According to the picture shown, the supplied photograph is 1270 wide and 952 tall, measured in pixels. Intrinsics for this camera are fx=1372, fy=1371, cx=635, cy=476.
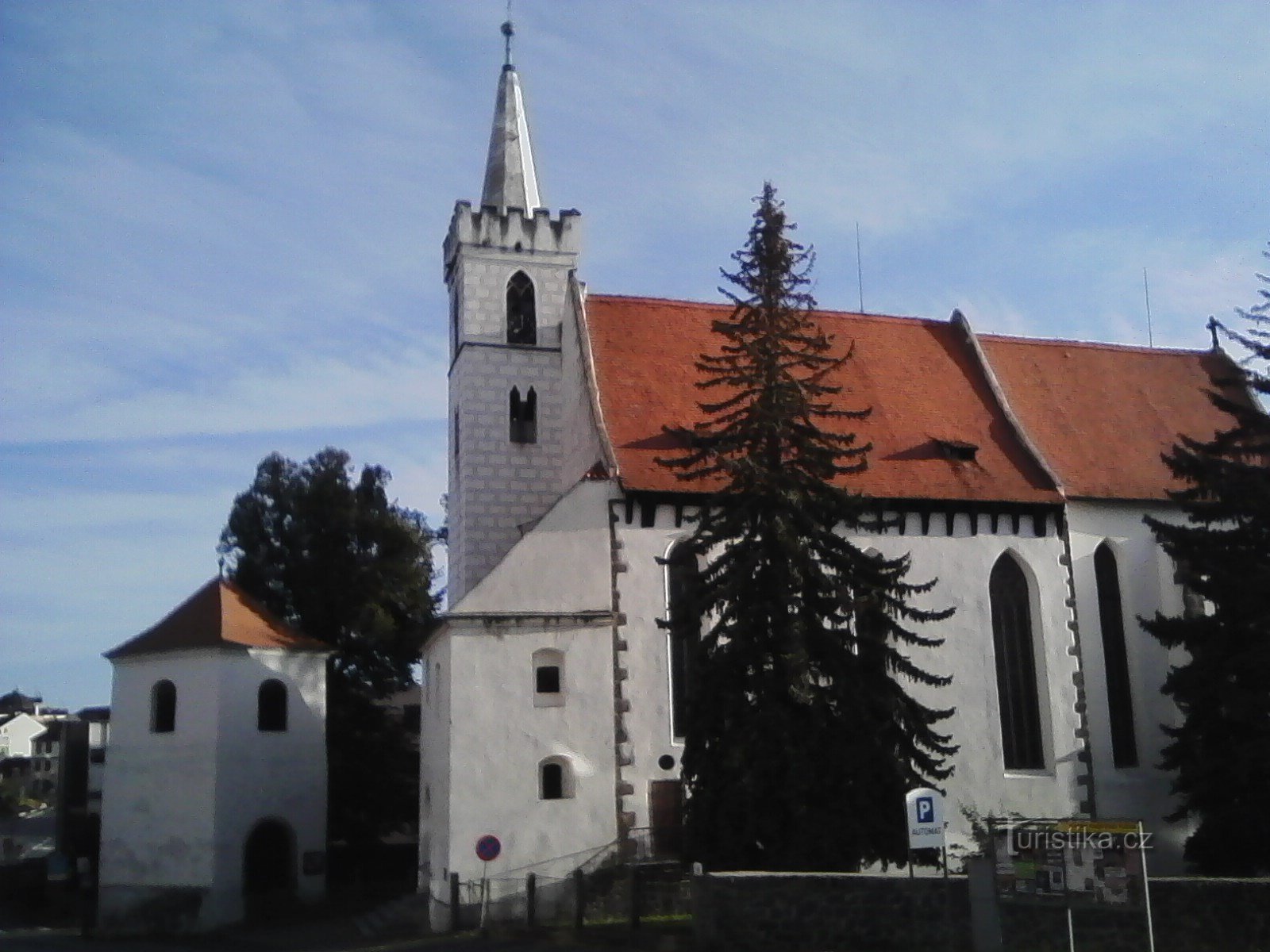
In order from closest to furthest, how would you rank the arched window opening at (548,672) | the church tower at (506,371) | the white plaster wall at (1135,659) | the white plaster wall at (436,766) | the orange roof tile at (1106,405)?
the white plaster wall at (436,766) → the arched window opening at (548,672) → the white plaster wall at (1135,659) → the orange roof tile at (1106,405) → the church tower at (506,371)

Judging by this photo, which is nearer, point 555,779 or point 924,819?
point 924,819

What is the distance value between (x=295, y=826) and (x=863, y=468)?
676 inches

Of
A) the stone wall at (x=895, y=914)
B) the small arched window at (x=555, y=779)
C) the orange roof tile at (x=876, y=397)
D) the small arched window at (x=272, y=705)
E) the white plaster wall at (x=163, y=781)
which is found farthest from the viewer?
the small arched window at (x=272, y=705)

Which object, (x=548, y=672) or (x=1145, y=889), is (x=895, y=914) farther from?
(x=548, y=672)

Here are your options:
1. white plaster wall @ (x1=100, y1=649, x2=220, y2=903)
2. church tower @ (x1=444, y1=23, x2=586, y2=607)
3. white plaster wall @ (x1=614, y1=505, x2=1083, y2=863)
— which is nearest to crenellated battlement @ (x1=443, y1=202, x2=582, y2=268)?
church tower @ (x1=444, y1=23, x2=586, y2=607)

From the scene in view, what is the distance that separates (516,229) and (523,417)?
466 cm

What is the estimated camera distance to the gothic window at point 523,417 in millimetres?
30406

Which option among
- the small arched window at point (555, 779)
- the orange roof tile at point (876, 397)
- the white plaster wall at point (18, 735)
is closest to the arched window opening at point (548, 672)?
the small arched window at point (555, 779)

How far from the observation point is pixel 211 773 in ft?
A: 101

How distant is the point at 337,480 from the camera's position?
127ft

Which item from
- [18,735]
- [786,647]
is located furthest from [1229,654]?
[18,735]

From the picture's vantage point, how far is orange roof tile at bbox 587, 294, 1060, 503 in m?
27.0

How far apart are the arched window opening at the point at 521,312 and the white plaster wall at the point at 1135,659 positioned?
12414 millimetres

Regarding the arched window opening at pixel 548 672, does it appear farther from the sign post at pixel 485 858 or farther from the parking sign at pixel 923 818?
the parking sign at pixel 923 818
